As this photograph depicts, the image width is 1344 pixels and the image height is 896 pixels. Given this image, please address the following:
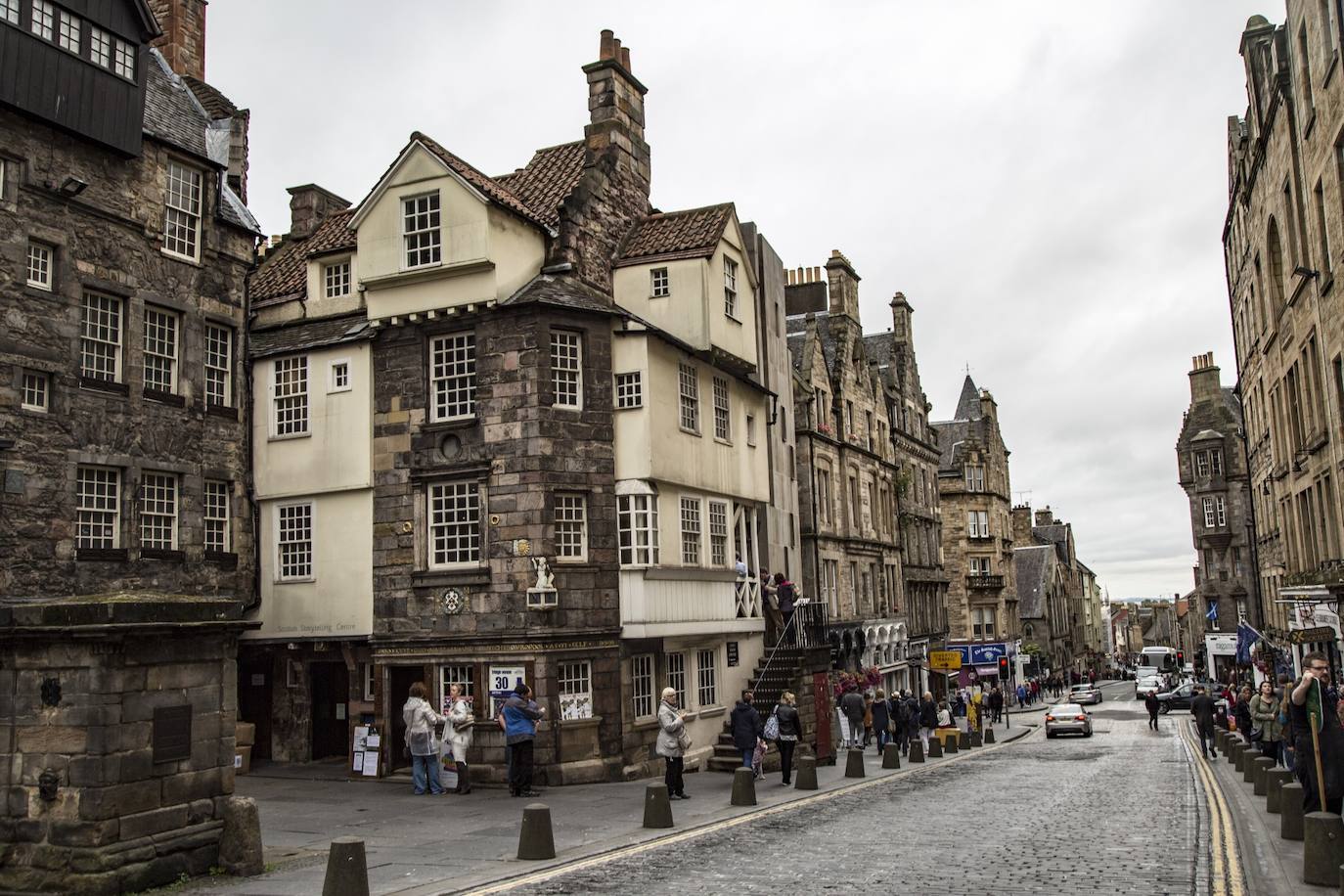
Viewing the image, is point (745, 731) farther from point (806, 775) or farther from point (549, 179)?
point (549, 179)

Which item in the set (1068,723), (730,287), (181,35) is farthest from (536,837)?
(1068,723)

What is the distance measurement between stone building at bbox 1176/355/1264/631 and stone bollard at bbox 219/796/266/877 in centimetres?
6581

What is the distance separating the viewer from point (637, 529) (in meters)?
22.2

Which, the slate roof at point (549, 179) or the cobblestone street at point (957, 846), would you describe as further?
the slate roof at point (549, 179)

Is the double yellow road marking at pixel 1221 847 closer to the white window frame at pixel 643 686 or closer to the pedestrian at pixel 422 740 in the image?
the white window frame at pixel 643 686

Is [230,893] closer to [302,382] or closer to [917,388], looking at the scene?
[302,382]

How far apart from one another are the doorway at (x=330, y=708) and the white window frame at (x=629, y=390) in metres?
8.63

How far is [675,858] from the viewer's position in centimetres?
1298

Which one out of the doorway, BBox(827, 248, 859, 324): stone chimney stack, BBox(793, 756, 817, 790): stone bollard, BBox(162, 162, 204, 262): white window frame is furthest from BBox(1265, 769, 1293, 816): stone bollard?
BBox(827, 248, 859, 324): stone chimney stack

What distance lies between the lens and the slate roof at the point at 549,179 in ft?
79.0

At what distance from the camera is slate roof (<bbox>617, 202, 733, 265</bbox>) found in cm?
2477

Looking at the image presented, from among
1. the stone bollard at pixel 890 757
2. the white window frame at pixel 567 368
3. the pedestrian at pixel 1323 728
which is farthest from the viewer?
the stone bollard at pixel 890 757

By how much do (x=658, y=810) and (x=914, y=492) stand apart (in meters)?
39.7

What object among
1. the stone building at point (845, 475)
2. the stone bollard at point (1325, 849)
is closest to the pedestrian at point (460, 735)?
the stone bollard at point (1325, 849)
